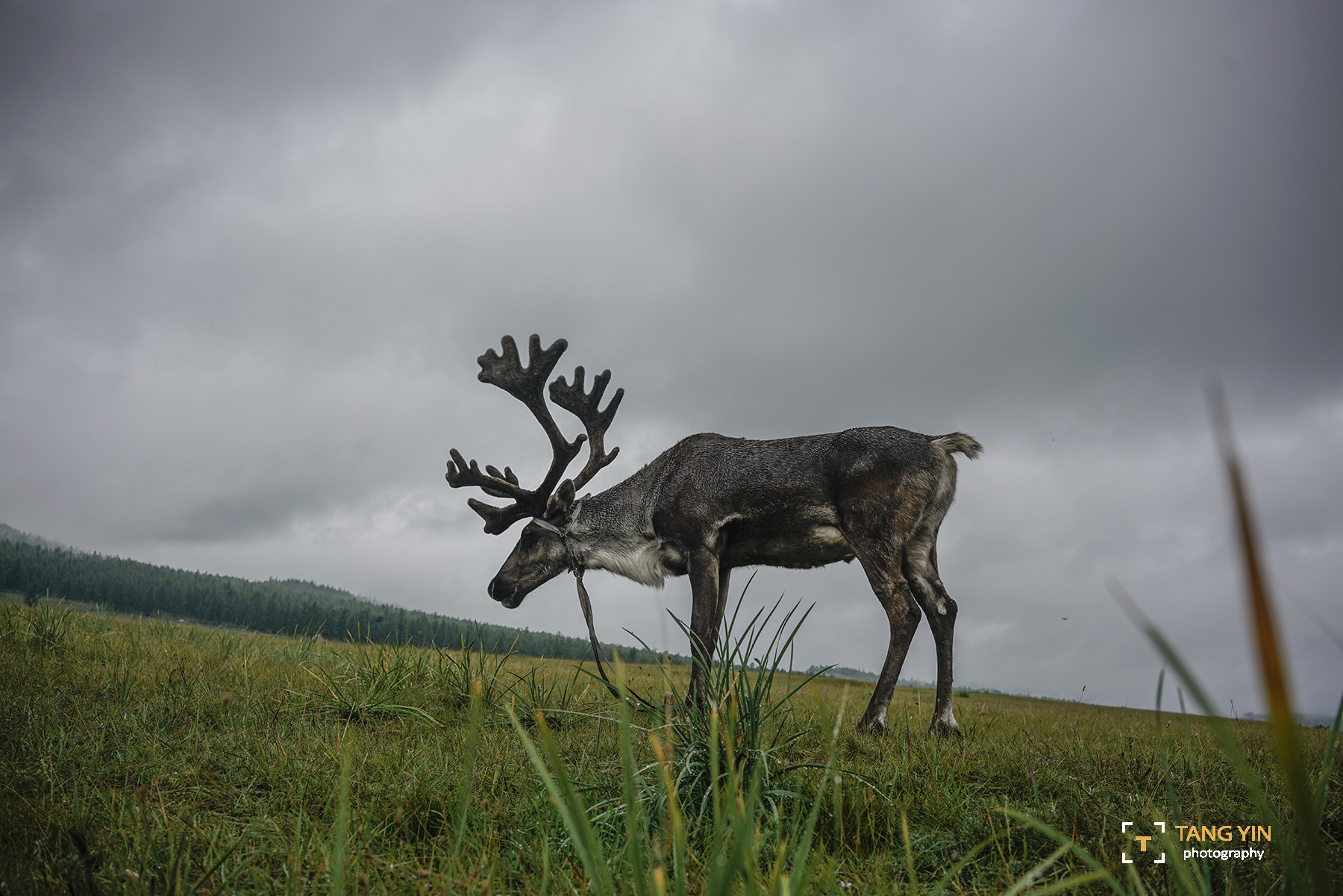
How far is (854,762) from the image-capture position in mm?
4016

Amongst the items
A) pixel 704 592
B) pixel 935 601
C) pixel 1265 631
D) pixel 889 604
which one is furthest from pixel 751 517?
pixel 1265 631

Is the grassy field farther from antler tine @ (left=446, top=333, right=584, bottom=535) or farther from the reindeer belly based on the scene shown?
antler tine @ (left=446, top=333, right=584, bottom=535)

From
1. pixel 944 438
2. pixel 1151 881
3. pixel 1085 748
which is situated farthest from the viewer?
pixel 944 438

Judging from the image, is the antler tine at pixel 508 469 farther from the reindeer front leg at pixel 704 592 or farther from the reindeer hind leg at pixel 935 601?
the reindeer hind leg at pixel 935 601

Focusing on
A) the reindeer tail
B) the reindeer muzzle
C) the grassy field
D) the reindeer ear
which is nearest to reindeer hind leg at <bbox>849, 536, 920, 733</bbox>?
the grassy field

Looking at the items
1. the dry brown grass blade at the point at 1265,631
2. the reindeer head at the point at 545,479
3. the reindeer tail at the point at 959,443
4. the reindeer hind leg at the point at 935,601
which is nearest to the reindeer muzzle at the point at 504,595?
the reindeer head at the point at 545,479

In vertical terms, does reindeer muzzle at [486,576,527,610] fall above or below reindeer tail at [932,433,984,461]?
below

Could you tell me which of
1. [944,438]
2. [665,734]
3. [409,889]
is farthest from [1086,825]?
A: [944,438]

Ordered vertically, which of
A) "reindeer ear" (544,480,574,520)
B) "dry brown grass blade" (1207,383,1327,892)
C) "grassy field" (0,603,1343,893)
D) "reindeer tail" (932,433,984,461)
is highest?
"reindeer tail" (932,433,984,461)

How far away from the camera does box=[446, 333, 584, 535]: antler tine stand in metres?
9.38

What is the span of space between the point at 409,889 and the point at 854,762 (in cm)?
256

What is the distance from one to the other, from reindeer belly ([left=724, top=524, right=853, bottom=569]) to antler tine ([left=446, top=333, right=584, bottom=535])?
2.71 meters

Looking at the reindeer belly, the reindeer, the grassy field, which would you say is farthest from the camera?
the reindeer belly

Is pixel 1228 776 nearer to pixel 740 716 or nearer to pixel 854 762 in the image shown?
pixel 854 762
